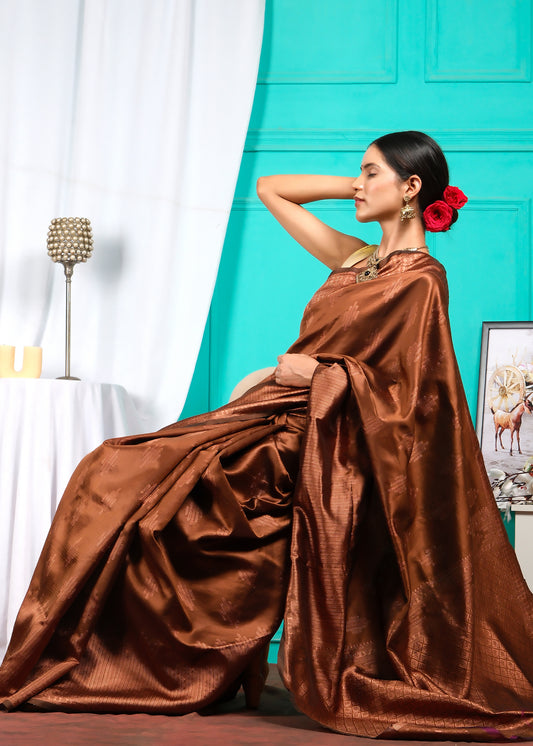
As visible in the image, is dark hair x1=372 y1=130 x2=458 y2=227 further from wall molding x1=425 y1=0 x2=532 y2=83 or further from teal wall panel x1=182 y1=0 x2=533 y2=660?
wall molding x1=425 y1=0 x2=532 y2=83

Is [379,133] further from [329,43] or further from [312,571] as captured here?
[312,571]

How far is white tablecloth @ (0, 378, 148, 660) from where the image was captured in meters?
2.42

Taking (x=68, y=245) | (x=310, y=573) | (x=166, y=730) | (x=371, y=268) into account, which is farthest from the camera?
(x=68, y=245)

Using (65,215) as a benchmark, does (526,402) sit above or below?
below

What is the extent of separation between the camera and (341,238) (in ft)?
8.16

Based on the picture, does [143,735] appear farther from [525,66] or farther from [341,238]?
[525,66]

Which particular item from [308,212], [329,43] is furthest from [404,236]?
[329,43]

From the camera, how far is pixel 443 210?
88.1 inches

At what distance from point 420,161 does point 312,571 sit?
43.0 inches

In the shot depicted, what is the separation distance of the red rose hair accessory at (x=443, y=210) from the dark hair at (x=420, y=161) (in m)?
0.02

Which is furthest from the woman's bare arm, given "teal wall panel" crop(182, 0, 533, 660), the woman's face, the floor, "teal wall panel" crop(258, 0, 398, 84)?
the floor

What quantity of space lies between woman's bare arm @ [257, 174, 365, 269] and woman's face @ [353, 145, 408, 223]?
0.13 m

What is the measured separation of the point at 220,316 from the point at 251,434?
4.49ft

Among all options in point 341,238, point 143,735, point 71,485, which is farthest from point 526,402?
point 143,735
